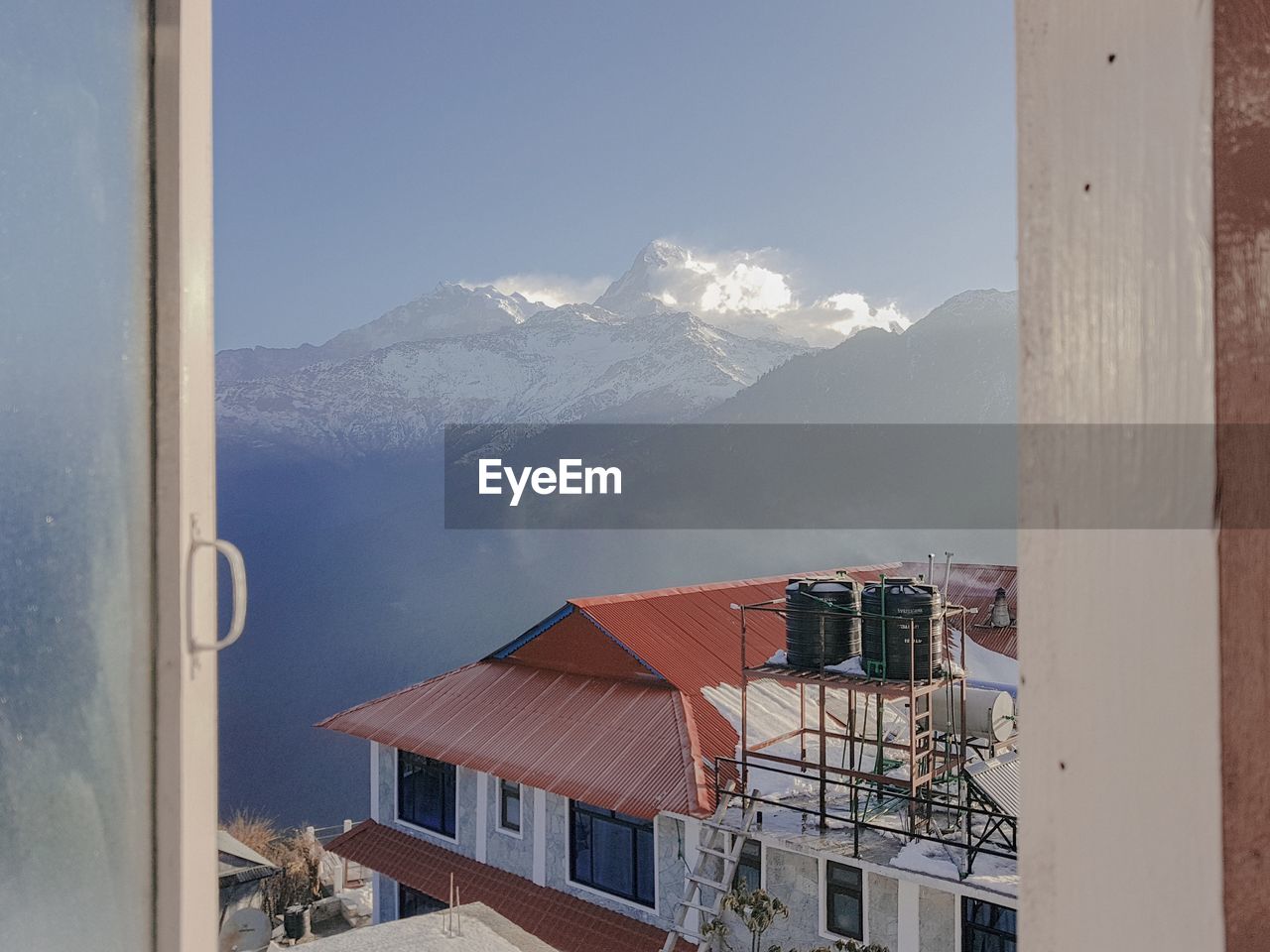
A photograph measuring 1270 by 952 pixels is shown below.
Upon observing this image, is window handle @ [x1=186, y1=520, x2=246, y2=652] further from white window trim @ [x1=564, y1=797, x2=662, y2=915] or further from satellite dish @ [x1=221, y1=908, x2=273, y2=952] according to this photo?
white window trim @ [x1=564, y1=797, x2=662, y2=915]

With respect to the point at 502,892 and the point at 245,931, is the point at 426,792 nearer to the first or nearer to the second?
the point at 502,892

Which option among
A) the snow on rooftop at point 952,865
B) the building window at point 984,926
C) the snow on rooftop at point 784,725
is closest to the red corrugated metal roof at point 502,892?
the snow on rooftop at point 784,725

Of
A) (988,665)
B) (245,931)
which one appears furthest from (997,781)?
(245,931)

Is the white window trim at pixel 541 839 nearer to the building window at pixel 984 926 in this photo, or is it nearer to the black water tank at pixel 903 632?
the black water tank at pixel 903 632

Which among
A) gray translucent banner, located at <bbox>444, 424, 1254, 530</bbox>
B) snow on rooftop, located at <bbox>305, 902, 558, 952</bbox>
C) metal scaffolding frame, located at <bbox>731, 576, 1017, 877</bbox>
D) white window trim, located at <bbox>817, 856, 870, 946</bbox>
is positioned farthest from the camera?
gray translucent banner, located at <bbox>444, 424, 1254, 530</bbox>

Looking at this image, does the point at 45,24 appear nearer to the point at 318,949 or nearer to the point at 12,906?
the point at 12,906

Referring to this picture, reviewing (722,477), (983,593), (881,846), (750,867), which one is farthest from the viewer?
(722,477)

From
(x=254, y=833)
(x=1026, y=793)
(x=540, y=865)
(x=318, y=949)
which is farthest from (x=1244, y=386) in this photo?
(x=254, y=833)

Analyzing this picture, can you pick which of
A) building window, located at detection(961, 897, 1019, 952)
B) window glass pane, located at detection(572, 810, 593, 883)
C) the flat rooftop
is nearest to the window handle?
the flat rooftop
